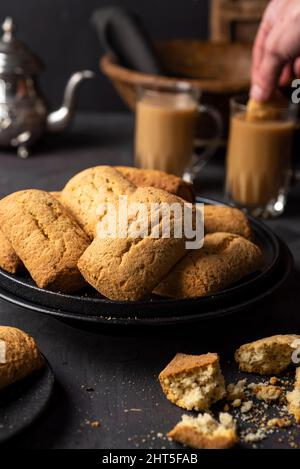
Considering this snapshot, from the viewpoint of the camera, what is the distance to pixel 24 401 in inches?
33.6

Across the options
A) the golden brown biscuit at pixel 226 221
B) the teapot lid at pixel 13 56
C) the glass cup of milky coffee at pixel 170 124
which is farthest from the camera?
the teapot lid at pixel 13 56

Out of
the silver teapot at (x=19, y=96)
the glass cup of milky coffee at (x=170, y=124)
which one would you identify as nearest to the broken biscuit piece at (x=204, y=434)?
the glass cup of milky coffee at (x=170, y=124)

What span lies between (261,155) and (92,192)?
0.62 m

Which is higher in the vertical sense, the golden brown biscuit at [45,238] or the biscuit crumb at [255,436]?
the golden brown biscuit at [45,238]

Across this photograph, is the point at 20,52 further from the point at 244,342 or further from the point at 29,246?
the point at 244,342

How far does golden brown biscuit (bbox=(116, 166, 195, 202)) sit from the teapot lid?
79 centimetres

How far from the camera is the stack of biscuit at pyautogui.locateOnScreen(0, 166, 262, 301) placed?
3.18 feet

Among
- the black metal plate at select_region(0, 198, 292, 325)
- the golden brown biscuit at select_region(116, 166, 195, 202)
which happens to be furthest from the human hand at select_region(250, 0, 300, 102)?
the black metal plate at select_region(0, 198, 292, 325)

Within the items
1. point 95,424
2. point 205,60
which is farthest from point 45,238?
point 205,60

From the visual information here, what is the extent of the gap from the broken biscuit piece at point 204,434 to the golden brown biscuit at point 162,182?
436 mm

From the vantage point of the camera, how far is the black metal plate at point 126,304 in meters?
0.94

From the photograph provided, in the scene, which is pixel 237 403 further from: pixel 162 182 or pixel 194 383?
pixel 162 182

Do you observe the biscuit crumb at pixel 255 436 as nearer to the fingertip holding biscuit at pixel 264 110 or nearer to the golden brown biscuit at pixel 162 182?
the golden brown biscuit at pixel 162 182

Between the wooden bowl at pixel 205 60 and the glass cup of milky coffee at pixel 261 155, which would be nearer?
the glass cup of milky coffee at pixel 261 155
